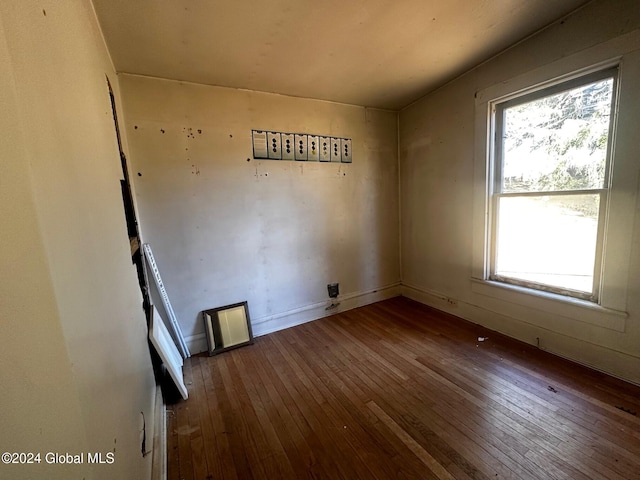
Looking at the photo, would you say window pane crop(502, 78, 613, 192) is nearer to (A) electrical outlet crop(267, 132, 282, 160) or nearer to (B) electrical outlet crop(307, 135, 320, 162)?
(B) electrical outlet crop(307, 135, 320, 162)

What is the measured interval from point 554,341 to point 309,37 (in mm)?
3012

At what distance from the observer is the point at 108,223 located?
113 cm

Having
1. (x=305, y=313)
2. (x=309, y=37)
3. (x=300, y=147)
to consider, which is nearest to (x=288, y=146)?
(x=300, y=147)

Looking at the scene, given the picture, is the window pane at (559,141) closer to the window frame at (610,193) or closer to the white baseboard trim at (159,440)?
the window frame at (610,193)

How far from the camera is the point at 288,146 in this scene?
2705 millimetres

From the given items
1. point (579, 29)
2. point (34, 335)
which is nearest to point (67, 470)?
point (34, 335)

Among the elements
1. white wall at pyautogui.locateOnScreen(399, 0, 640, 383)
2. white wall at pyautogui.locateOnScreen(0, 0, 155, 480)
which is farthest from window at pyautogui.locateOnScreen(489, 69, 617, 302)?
white wall at pyautogui.locateOnScreen(0, 0, 155, 480)

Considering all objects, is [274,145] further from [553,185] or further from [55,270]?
[553,185]

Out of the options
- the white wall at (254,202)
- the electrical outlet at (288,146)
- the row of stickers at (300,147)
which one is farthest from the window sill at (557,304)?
the electrical outlet at (288,146)

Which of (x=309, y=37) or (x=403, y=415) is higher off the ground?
(x=309, y=37)

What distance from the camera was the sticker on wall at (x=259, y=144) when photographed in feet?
8.36

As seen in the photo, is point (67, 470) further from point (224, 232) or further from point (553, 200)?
point (553, 200)

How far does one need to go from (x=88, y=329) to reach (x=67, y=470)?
0.30m

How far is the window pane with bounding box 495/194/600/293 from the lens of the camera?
1955mm
